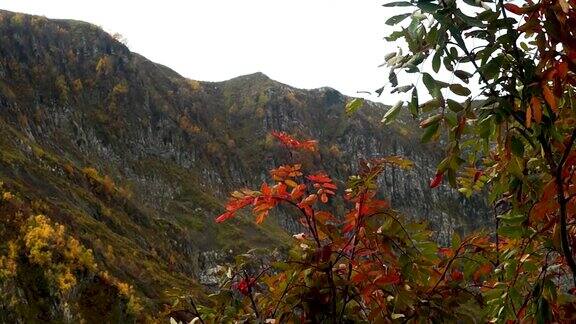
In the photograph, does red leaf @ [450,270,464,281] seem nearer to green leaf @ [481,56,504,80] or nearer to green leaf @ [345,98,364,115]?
green leaf @ [345,98,364,115]

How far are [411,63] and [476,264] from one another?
139cm

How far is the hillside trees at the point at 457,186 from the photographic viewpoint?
1.62 m

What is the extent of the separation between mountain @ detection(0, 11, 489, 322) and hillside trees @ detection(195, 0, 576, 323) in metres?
0.70

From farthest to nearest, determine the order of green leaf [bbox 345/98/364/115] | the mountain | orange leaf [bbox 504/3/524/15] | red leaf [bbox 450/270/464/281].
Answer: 1. the mountain
2. red leaf [bbox 450/270/464/281]
3. green leaf [bbox 345/98/364/115]
4. orange leaf [bbox 504/3/524/15]

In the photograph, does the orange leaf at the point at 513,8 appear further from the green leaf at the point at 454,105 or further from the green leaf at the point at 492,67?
the green leaf at the point at 454,105

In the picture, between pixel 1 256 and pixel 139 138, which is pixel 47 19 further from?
pixel 1 256

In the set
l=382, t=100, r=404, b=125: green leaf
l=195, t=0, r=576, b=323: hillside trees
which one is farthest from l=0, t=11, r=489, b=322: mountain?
l=382, t=100, r=404, b=125: green leaf

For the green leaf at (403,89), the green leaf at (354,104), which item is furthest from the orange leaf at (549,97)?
the green leaf at (354,104)

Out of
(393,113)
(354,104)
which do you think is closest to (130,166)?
(354,104)

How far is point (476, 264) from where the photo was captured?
262 cm

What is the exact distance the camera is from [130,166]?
7344 centimetres

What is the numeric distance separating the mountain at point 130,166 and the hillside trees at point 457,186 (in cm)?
70

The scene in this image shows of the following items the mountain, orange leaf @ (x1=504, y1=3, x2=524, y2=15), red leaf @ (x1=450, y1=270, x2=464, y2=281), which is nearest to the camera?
orange leaf @ (x1=504, y1=3, x2=524, y2=15)

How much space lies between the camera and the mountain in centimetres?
1859
